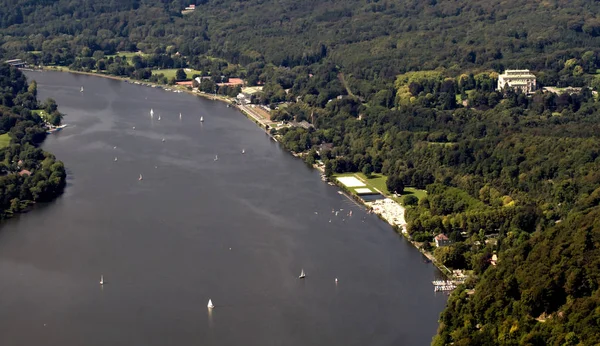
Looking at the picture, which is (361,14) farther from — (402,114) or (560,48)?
(402,114)

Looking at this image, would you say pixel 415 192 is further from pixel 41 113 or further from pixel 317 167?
pixel 41 113

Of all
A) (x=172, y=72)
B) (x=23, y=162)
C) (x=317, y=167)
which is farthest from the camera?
(x=172, y=72)

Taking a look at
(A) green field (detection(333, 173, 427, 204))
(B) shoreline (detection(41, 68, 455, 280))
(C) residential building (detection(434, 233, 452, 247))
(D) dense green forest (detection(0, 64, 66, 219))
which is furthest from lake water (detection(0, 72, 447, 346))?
(A) green field (detection(333, 173, 427, 204))

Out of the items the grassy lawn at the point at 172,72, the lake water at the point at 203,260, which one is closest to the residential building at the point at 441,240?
the lake water at the point at 203,260

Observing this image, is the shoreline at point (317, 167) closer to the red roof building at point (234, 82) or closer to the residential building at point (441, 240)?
the residential building at point (441, 240)

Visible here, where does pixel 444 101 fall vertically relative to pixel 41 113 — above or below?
above

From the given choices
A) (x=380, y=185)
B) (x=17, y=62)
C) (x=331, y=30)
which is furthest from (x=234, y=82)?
(x=380, y=185)
